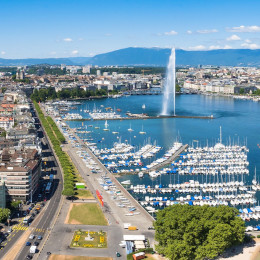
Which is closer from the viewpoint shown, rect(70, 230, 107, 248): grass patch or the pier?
rect(70, 230, 107, 248): grass patch

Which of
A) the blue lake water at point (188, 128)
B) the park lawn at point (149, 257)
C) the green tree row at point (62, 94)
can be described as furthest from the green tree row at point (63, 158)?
the green tree row at point (62, 94)

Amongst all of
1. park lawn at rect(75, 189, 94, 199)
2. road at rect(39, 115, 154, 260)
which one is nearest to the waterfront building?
road at rect(39, 115, 154, 260)

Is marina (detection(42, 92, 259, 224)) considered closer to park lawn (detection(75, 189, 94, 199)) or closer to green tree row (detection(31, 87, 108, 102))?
park lawn (detection(75, 189, 94, 199))

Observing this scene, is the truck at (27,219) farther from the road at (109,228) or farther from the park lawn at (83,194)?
the park lawn at (83,194)

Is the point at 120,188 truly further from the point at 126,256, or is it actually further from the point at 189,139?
the point at 189,139

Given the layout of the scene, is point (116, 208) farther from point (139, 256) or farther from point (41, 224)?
point (139, 256)

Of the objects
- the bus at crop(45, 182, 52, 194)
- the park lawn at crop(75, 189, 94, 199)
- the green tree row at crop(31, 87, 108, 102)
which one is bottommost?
the park lawn at crop(75, 189, 94, 199)

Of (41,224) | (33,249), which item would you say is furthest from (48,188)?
(33,249)
